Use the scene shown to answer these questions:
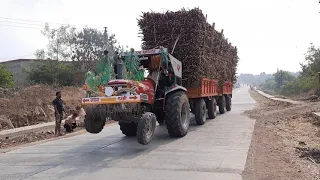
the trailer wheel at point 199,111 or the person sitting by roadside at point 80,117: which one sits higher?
the trailer wheel at point 199,111

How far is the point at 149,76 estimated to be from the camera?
1062cm

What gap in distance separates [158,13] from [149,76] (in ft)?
10.9

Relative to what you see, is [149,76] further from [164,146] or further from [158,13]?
[158,13]

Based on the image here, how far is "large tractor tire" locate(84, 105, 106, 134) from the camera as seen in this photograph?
8.80 m

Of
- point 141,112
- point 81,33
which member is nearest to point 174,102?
point 141,112

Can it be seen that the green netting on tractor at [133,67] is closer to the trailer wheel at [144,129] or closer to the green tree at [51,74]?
the trailer wheel at [144,129]

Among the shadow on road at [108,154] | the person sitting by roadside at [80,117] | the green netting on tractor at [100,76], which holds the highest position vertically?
the green netting on tractor at [100,76]

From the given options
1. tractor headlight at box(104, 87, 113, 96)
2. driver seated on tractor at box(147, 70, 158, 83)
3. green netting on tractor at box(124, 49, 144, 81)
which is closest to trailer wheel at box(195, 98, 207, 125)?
driver seated on tractor at box(147, 70, 158, 83)

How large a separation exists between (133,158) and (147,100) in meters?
1.86

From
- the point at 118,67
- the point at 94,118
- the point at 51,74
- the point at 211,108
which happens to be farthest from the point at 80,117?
the point at 51,74

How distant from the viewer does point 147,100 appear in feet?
30.3

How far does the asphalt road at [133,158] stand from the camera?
657 cm

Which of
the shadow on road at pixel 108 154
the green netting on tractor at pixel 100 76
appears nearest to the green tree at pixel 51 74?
the shadow on road at pixel 108 154

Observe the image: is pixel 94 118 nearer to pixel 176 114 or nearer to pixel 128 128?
pixel 128 128
